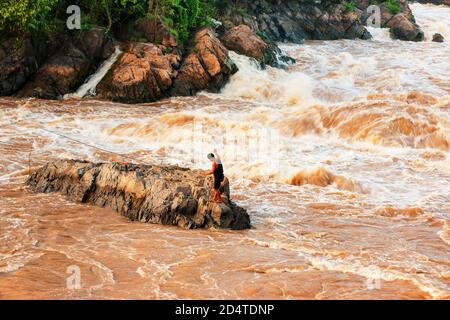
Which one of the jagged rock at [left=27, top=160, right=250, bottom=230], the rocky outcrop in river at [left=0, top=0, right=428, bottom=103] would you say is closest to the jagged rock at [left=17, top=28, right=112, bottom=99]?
the rocky outcrop in river at [left=0, top=0, right=428, bottom=103]

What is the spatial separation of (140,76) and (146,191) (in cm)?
1149

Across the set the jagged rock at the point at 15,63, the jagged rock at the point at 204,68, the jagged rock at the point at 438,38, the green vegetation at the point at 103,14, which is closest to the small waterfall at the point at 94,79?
the green vegetation at the point at 103,14

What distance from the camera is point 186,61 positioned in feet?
77.3

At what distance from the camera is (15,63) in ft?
72.0

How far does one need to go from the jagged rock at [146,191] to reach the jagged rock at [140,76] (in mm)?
9575

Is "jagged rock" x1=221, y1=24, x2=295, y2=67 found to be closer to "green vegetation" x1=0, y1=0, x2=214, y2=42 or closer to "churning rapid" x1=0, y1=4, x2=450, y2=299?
"churning rapid" x1=0, y1=4, x2=450, y2=299

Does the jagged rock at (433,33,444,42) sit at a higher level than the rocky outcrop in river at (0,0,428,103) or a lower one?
higher

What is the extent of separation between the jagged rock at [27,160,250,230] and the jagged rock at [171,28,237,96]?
10936 millimetres

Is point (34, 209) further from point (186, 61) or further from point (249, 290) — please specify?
point (186, 61)

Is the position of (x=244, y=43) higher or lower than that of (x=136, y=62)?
higher

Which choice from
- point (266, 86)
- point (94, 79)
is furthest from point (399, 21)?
point (94, 79)

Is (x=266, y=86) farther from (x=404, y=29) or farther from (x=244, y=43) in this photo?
(x=404, y=29)

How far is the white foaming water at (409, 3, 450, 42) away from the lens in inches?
1470
